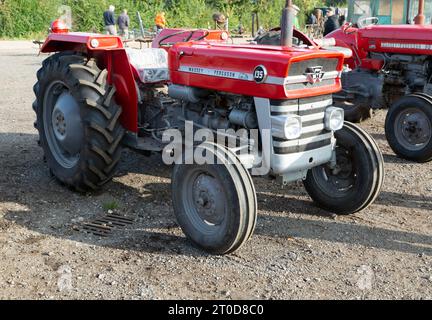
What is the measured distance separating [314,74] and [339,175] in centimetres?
101

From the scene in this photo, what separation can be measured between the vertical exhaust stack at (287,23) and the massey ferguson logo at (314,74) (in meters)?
0.29

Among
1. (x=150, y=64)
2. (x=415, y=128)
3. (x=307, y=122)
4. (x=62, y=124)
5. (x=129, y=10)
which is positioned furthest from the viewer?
(x=129, y=10)

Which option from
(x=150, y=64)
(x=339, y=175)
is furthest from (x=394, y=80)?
(x=150, y=64)

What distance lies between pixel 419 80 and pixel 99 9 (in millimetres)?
21400

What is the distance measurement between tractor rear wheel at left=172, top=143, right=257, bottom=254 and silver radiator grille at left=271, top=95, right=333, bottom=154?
0.42m

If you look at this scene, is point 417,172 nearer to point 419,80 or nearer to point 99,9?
point 419,80

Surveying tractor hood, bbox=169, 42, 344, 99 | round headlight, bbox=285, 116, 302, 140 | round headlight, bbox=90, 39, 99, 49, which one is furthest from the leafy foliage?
round headlight, bbox=285, 116, 302, 140

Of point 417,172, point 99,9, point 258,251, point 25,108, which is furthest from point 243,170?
point 99,9

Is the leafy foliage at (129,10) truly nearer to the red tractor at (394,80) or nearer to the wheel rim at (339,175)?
the red tractor at (394,80)

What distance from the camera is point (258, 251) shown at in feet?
12.3

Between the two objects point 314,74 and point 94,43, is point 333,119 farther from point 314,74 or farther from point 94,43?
point 94,43

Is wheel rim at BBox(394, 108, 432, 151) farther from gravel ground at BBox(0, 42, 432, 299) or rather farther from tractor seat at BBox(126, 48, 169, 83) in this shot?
tractor seat at BBox(126, 48, 169, 83)

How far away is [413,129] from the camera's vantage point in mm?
6203
